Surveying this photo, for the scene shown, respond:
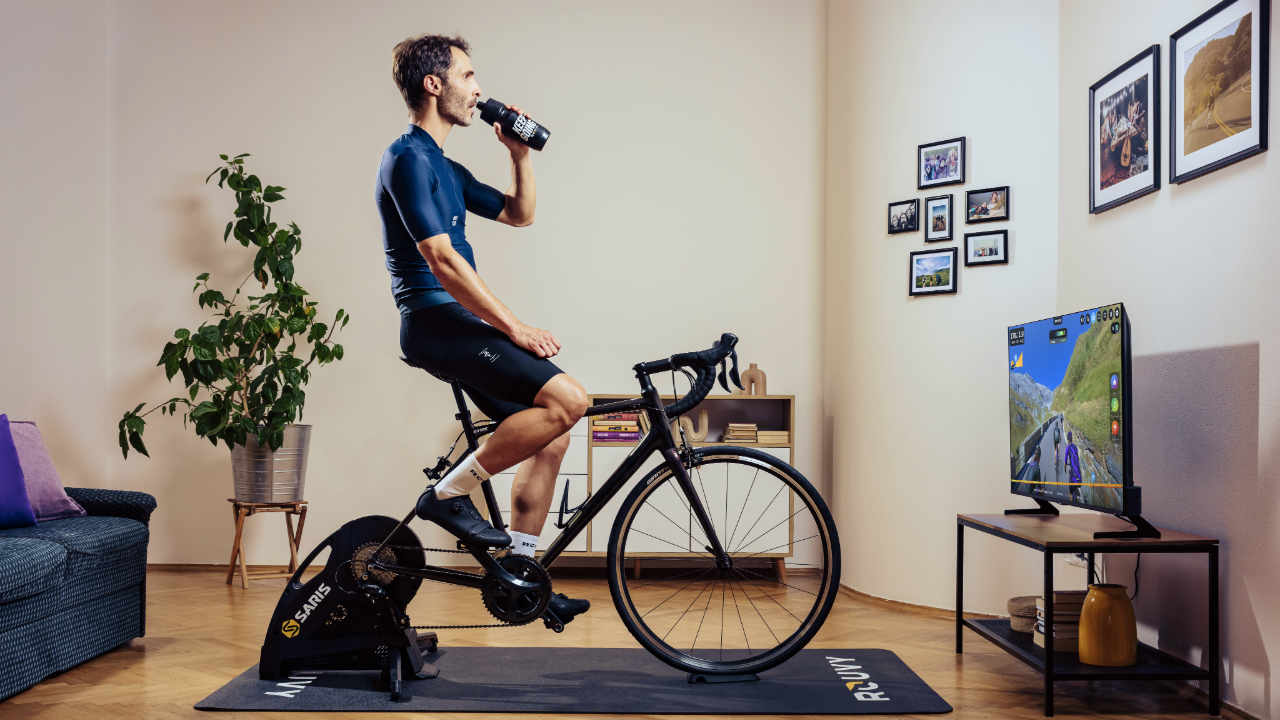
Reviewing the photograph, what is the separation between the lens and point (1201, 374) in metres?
2.48

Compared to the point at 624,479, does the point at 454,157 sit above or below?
above

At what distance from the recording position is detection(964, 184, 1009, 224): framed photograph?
3.46m


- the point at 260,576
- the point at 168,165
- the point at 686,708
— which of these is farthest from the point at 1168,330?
the point at 168,165

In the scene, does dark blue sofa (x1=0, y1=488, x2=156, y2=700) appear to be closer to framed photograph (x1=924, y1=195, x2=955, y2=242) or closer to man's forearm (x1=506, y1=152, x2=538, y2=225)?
man's forearm (x1=506, y1=152, x2=538, y2=225)

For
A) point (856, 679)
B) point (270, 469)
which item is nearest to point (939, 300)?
point (856, 679)

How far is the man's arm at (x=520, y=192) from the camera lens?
2.41 m

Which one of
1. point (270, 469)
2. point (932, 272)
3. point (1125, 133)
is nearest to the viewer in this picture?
point (1125, 133)

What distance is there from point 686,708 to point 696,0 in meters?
3.64

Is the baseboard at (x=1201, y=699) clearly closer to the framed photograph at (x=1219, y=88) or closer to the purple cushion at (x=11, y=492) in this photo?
the framed photograph at (x=1219, y=88)

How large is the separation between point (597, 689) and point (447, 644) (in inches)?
29.8

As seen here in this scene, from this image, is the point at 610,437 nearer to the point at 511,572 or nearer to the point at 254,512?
the point at 254,512

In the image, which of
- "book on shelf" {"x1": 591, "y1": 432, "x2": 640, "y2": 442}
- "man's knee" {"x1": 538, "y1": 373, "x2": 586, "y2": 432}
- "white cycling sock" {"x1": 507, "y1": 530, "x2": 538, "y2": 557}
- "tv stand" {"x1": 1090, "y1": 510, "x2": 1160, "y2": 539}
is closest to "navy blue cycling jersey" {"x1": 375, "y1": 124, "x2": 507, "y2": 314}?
"man's knee" {"x1": 538, "y1": 373, "x2": 586, "y2": 432}

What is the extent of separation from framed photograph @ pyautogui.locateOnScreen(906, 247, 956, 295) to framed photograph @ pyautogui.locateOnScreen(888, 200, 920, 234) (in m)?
0.12

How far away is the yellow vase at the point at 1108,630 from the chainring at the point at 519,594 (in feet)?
4.79
